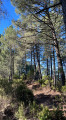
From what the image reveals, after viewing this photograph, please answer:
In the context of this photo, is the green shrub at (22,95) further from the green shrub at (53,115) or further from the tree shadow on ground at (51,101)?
the green shrub at (53,115)

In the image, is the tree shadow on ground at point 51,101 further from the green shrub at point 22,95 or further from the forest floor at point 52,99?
the green shrub at point 22,95

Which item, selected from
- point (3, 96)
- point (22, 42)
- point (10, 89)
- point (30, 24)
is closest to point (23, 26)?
point (30, 24)

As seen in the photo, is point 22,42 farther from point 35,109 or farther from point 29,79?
point 29,79

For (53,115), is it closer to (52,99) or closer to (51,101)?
(51,101)

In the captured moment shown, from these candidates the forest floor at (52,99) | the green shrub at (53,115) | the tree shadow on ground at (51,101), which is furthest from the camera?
the tree shadow on ground at (51,101)

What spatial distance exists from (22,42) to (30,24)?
5.21 ft

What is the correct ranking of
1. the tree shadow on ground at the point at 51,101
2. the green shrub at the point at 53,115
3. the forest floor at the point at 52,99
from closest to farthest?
the green shrub at the point at 53,115 < the forest floor at the point at 52,99 < the tree shadow on ground at the point at 51,101

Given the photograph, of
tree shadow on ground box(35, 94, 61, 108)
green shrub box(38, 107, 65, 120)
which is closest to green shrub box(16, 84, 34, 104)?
tree shadow on ground box(35, 94, 61, 108)

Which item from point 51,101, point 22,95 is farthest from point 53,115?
point 22,95

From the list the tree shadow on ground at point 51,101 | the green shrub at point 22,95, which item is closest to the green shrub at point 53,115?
the tree shadow on ground at point 51,101

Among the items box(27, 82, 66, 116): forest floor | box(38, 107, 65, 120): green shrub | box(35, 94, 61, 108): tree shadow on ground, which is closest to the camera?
box(38, 107, 65, 120): green shrub

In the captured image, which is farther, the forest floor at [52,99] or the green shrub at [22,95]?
the green shrub at [22,95]

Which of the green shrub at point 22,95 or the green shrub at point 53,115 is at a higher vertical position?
the green shrub at point 22,95

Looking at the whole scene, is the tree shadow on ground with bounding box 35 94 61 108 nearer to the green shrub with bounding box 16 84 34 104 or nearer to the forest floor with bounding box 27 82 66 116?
the forest floor with bounding box 27 82 66 116
